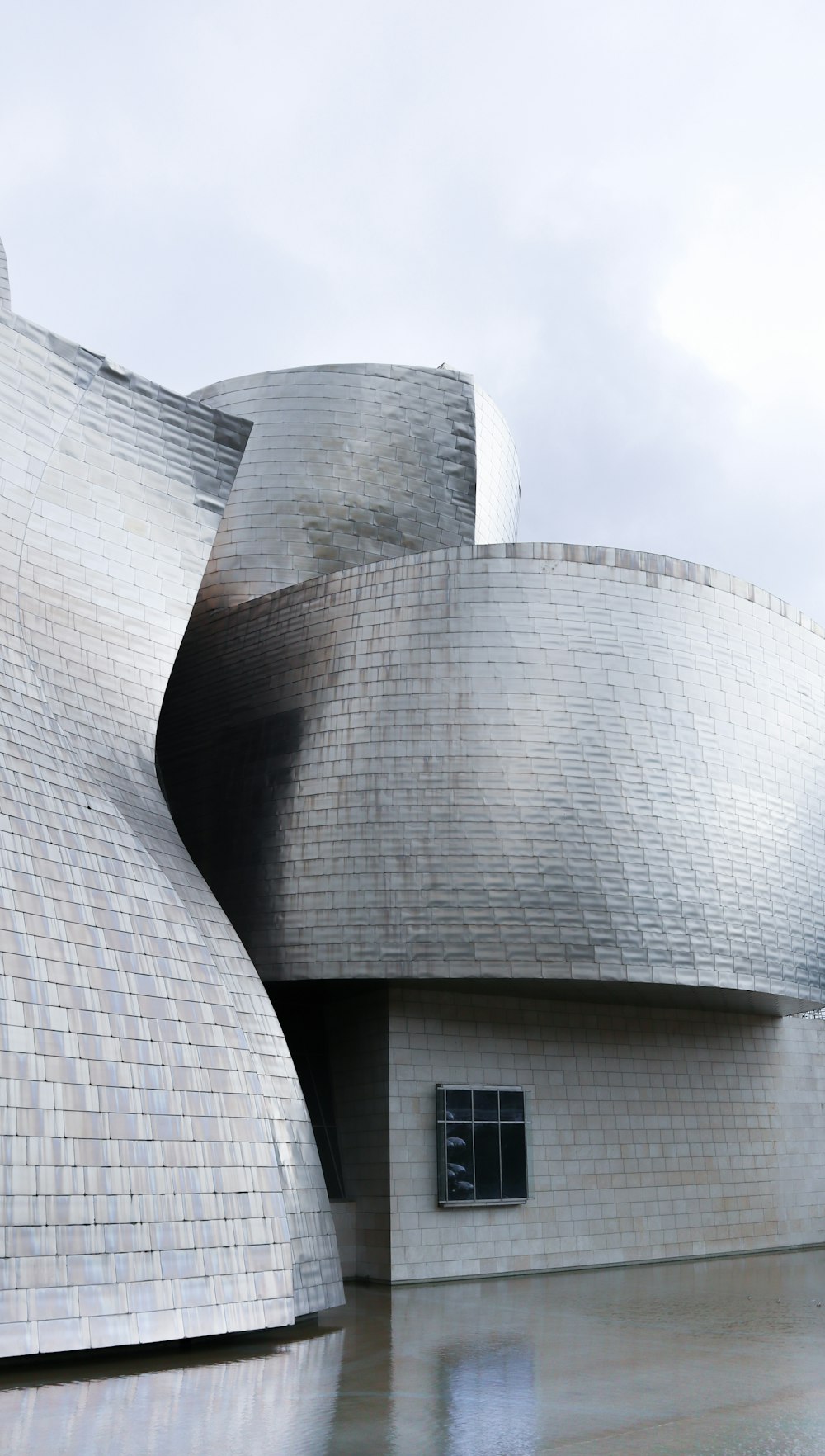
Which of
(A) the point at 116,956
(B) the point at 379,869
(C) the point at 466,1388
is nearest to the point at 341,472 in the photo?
(B) the point at 379,869

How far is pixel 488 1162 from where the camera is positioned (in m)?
20.7

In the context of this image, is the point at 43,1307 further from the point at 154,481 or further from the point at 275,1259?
the point at 154,481

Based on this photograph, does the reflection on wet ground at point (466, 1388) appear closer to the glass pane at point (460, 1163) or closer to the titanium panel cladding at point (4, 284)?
the glass pane at point (460, 1163)

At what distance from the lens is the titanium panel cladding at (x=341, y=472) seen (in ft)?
84.6

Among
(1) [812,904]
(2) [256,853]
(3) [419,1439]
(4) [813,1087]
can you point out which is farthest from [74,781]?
(4) [813,1087]

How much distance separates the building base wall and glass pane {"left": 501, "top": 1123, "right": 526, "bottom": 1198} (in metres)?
0.24

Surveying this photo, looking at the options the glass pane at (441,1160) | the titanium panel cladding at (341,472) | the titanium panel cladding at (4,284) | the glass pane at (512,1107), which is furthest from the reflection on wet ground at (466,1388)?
the titanium panel cladding at (341,472)

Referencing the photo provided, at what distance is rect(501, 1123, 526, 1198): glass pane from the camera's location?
20891mm

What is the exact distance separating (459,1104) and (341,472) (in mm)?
13324

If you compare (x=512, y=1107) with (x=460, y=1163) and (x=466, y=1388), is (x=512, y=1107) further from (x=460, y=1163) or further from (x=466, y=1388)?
(x=466, y=1388)

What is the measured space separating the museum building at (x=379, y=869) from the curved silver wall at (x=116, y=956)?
0.06 m

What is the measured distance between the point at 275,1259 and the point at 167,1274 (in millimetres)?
1578

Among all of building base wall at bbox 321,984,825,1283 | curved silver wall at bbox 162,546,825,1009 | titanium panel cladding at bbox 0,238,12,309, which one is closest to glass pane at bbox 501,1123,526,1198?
building base wall at bbox 321,984,825,1283

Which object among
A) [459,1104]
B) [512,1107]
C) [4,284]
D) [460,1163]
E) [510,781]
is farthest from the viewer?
[512,1107]
